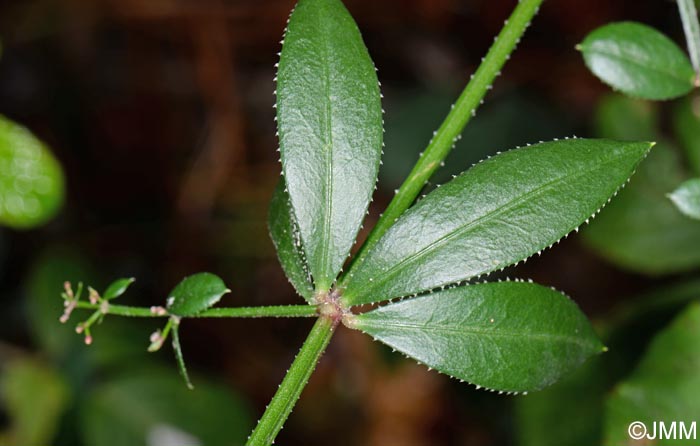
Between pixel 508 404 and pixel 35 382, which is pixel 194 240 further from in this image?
pixel 508 404

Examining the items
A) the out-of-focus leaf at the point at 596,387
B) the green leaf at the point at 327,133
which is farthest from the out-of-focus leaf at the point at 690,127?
the green leaf at the point at 327,133

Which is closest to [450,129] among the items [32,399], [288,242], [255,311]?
[288,242]

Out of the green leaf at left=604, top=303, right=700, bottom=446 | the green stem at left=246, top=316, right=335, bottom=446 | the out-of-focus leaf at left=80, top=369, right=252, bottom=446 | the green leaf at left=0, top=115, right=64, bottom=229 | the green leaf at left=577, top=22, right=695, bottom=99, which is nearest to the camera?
the green stem at left=246, top=316, right=335, bottom=446

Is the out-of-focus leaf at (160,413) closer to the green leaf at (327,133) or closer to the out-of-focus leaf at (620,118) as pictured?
the out-of-focus leaf at (620,118)

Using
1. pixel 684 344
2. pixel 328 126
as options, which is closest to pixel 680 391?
pixel 684 344

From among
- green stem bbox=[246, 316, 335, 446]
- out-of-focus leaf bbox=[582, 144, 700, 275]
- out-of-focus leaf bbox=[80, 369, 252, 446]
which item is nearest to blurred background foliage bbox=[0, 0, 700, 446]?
out-of-focus leaf bbox=[80, 369, 252, 446]

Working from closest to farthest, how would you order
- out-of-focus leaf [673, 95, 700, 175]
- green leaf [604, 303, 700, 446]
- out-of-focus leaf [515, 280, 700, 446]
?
green leaf [604, 303, 700, 446] → out-of-focus leaf [673, 95, 700, 175] → out-of-focus leaf [515, 280, 700, 446]

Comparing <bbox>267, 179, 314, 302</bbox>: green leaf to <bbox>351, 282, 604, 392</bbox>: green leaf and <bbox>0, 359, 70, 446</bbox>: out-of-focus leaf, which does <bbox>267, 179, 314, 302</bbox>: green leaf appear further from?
<bbox>0, 359, 70, 446</bbox>: out-of-focus leaf
